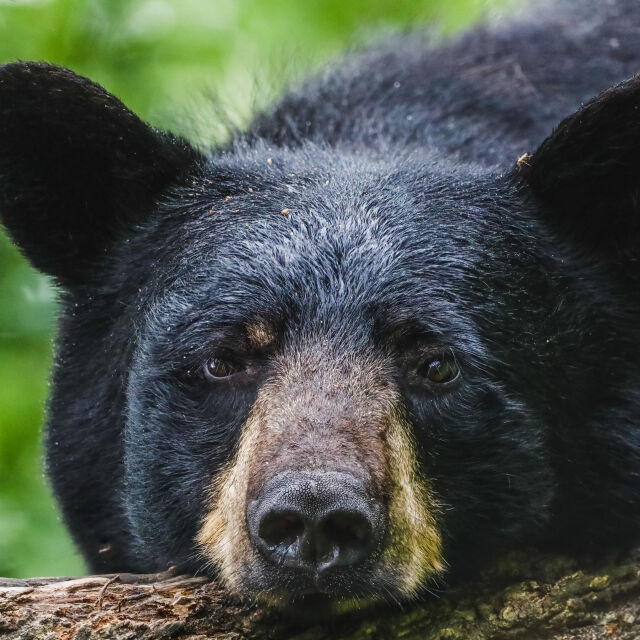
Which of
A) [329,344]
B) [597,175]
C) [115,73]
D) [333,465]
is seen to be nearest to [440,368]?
[329,344]

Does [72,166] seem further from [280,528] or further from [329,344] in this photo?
[280,528]

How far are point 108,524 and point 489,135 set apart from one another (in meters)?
3.05

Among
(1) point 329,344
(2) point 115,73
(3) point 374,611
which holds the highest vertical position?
(2) point 115,73

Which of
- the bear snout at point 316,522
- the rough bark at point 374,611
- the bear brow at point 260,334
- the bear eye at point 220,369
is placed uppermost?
the bear brow at point 260,334

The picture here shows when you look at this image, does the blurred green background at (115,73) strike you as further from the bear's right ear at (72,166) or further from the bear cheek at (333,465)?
the bear cheek at (333,465)

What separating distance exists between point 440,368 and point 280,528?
107 centimetres

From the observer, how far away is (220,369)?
458 cm

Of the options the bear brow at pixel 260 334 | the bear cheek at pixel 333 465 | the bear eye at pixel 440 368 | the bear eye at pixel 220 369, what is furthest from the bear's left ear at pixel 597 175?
the bear eye at pixel 220 369

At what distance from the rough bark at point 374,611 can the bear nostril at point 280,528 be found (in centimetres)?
56

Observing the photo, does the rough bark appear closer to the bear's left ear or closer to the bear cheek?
the bear cheek

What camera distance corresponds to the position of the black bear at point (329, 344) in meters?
4.11

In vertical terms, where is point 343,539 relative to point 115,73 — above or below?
below

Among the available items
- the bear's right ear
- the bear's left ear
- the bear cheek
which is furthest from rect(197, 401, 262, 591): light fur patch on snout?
the bear's left ear

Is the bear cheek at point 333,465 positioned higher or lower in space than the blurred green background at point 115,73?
lower
